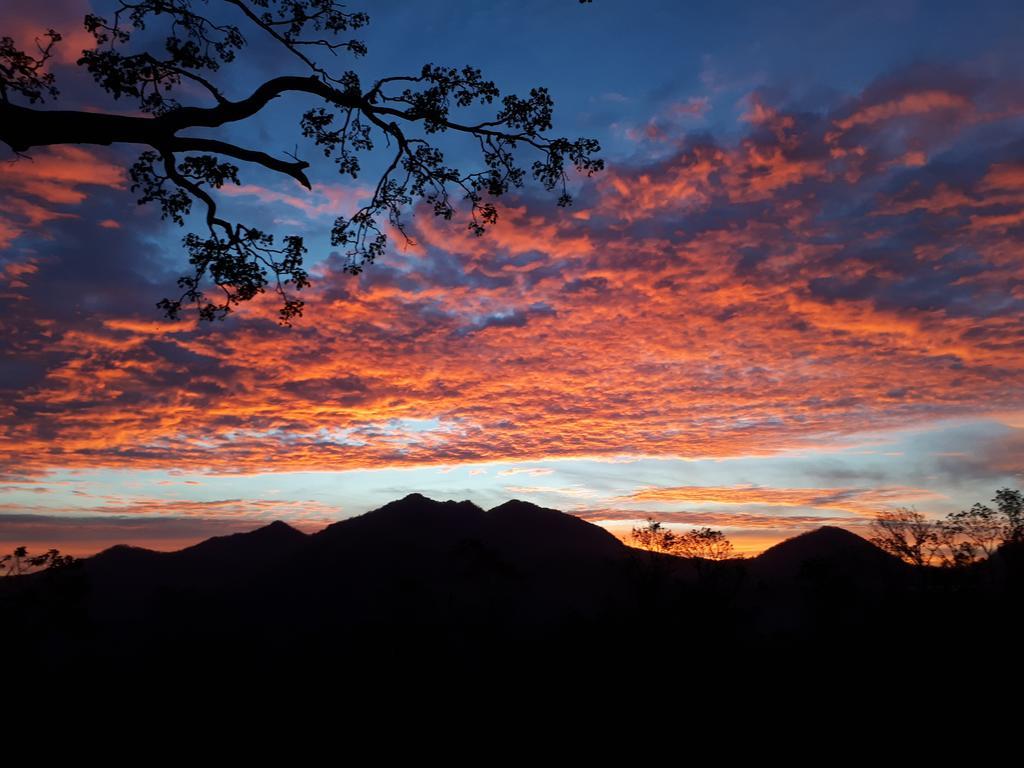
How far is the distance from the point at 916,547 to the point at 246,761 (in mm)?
64461

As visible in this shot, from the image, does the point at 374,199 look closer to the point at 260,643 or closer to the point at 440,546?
the point at 260,643

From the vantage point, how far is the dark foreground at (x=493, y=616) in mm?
37719

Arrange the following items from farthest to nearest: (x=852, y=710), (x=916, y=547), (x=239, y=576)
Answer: (x=239, y=576) < (x=916, y=547) < (x=852, y=710)

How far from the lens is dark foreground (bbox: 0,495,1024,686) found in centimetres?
3772

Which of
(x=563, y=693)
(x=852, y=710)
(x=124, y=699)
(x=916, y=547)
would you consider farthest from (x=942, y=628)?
(x=124, y=699)

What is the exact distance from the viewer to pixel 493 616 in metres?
105

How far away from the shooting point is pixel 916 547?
67938 millimetres

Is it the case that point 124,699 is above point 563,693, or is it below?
below

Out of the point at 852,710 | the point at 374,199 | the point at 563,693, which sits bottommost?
the point at 563,693

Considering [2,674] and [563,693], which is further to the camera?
[2,674]

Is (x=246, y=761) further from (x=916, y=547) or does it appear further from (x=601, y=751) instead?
(x=916, y=547)

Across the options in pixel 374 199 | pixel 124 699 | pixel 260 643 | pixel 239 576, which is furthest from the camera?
pixel 239 576

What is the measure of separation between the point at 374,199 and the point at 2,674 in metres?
47.7

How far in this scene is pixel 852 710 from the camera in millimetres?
24141
